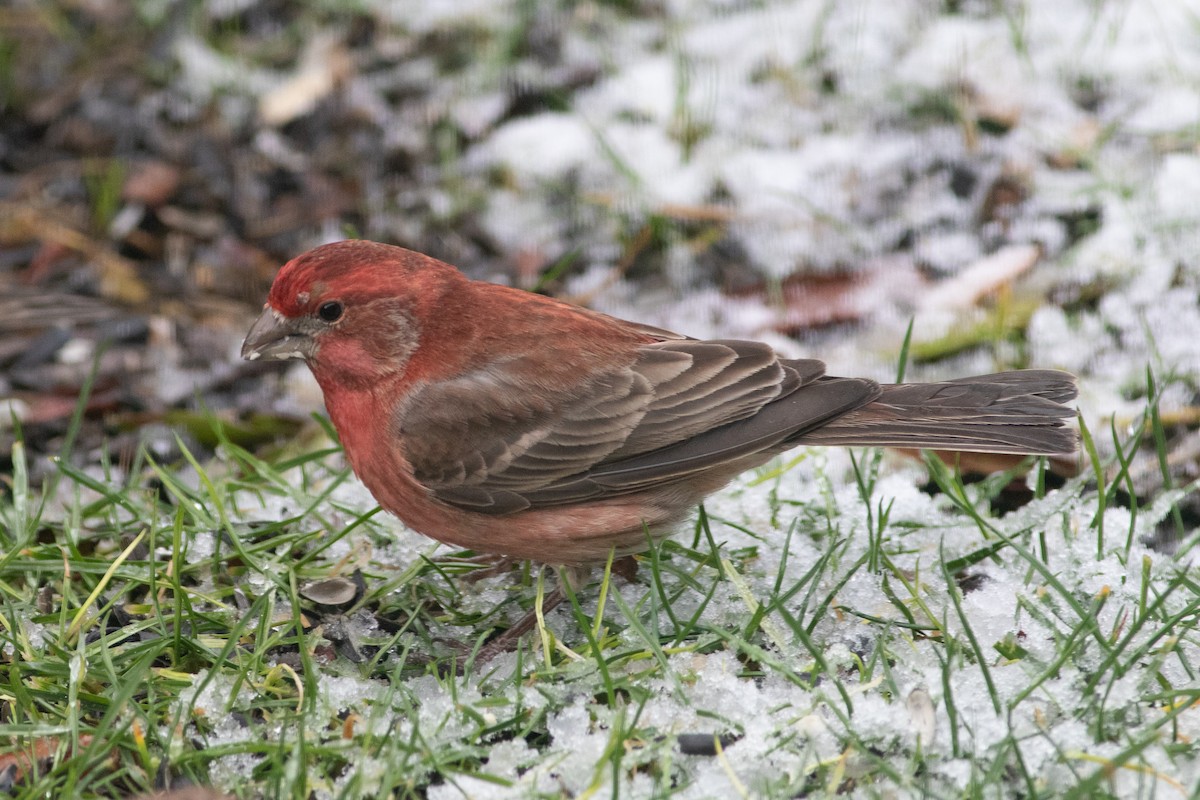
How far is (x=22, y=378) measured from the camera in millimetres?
6641

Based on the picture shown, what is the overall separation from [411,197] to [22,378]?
227cm

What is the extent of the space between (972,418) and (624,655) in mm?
1482

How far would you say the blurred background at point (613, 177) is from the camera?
6.50 meters

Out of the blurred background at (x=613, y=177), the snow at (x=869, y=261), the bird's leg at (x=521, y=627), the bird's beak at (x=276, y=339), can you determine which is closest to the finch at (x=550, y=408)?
the bird's beak at (x=276, y=339)

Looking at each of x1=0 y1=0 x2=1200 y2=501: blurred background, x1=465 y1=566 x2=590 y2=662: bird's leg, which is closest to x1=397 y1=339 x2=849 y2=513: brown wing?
x1=465 y1=566 x2=590 y2=662: bird's leg

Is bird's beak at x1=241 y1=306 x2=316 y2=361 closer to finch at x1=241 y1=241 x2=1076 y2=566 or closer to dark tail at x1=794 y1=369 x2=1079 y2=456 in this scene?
finch at x1=241 y1=241 x2=1076 y2=566

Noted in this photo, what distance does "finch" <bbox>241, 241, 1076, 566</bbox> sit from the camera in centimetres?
461

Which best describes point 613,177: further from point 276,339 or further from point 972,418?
point 972,418

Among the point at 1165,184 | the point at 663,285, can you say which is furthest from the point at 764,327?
the point at 1165,184

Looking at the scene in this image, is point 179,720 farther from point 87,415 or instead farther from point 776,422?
point 87,415

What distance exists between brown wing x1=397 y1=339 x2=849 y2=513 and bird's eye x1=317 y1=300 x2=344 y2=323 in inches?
15.1

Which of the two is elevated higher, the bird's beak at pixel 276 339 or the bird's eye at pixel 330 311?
the bird's eye at pixel 330 311

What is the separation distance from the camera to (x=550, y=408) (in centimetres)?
473

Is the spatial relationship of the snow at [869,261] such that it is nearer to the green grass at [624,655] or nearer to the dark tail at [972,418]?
the green grass at [624,655]
